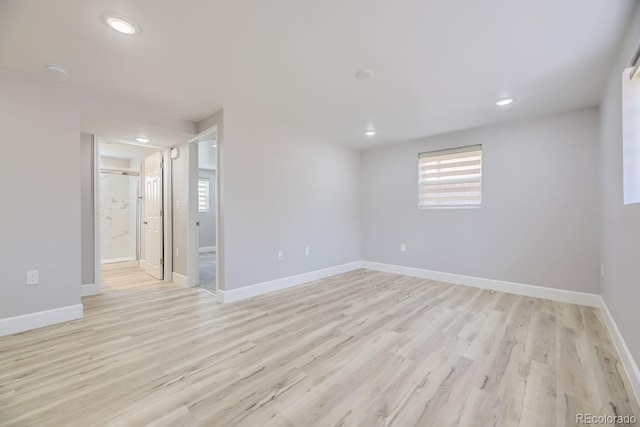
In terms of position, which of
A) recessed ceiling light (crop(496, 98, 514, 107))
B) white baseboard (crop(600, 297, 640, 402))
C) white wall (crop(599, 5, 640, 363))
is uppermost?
recessed ceiling light (crop(496, 98, 514, 107))

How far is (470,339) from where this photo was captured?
2.35 meters

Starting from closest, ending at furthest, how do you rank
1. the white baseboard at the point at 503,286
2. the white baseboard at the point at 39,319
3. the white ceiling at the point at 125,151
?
1. the white baseboard at the point at 39,319
2. the white baseboard at the point at 503,286
3. the white ceiling at the point at 125,151

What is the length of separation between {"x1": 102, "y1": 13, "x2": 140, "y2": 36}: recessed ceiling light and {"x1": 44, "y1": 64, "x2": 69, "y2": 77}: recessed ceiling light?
0.99 meters

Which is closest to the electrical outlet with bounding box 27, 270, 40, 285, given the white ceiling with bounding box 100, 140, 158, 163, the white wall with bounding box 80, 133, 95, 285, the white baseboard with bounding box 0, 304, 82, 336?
the white baseboard with bounding box 0, 304, 82, 336

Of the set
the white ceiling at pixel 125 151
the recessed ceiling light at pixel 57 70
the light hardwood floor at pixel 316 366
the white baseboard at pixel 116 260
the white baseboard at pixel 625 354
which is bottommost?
the light hardwood floor at pixel 316 366

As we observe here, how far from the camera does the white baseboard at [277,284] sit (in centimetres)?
334

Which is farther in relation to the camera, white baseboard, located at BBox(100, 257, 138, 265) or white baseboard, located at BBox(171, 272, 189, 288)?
white baseboard, located at BBox(100, 257, 138, 265)

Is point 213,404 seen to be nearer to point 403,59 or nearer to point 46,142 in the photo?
point 403,59

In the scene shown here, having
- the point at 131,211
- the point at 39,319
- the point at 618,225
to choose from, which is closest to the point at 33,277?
the point at 39,319

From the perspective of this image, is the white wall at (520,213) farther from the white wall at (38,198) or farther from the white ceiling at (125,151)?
the white ceiling at (125,151)

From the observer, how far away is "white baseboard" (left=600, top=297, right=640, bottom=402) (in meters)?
1.63

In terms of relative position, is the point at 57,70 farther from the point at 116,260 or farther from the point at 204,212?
the point at 204,212

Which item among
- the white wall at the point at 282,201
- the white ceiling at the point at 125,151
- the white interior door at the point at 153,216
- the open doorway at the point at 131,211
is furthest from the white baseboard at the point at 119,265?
the white wall at the point at 282,201

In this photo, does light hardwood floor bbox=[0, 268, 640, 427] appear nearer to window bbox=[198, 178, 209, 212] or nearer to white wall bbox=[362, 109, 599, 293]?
white wall bbox=[362, 109, 599, 293]
